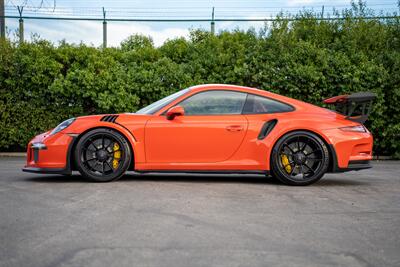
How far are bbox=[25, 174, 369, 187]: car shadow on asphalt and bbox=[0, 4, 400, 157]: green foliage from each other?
4.62 m

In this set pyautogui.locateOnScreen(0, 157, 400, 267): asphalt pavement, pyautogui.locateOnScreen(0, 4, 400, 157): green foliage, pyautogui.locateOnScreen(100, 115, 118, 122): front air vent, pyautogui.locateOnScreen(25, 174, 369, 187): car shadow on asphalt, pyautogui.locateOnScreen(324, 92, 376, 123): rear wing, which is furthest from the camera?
pyautogui.locateOnScreen(0, 4, 400, 157): green foliage

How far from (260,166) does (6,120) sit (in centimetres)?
758

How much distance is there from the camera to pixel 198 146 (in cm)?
759

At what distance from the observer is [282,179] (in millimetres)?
7578

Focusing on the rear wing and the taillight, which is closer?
the taillight

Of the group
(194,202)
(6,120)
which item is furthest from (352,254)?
(6,120)

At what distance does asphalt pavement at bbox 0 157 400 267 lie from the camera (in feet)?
12.9

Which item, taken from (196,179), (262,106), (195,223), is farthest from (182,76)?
(195,223)

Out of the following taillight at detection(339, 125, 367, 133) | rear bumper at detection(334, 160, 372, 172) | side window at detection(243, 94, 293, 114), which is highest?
side window at detection(243, 94, 293, 114)

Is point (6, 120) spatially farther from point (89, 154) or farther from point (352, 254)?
point (352, 254)

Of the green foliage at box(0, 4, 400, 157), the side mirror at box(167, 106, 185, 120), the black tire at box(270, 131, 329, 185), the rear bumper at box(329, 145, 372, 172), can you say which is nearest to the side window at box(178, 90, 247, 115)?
the side mirror at box(167, 106, 185, 120)

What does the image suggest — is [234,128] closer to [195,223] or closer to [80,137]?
[80,137]

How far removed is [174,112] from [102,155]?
3.36 ft

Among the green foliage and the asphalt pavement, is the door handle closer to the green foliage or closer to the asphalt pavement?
the asphalt pavement
